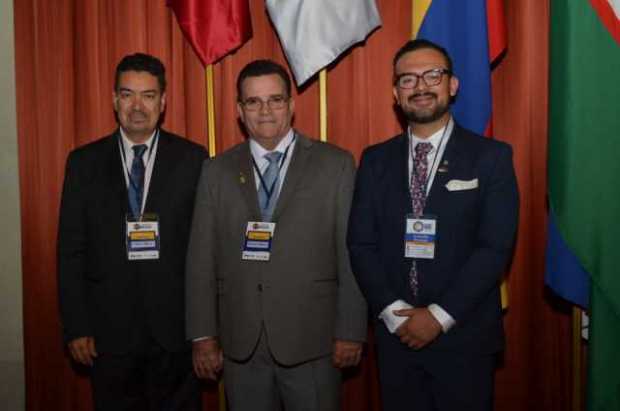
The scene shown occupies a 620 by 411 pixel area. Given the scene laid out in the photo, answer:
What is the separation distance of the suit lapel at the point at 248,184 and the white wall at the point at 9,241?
1.58 meters

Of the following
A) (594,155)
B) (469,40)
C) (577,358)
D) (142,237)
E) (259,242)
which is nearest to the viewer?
(259,242)

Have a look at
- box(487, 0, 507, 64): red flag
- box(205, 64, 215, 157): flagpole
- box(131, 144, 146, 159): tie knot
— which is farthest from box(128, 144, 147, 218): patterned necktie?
box(487, 0, 507, 64): red flag

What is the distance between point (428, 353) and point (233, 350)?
768mm

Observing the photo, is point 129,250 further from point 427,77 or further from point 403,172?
point 427,77

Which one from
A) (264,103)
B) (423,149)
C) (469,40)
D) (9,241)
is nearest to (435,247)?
(423,149)

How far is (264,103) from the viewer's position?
2434 millimetres

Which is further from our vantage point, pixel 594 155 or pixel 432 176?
pixel 594 155

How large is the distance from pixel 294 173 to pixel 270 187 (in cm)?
12

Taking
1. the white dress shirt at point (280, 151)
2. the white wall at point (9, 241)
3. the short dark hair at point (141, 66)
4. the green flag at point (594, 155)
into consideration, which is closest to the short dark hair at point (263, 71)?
the white dress shirt at point (280, 151)

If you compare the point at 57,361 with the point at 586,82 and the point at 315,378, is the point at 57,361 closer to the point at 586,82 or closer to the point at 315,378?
the point at 315,378

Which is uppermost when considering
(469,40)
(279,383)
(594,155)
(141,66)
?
(469,40)

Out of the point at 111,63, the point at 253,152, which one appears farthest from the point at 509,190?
the point at 111,63

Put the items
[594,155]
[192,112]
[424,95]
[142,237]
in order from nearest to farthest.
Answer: [424,95] < [142,237] < [594,155] < [192,112]

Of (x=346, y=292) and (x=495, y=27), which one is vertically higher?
(x=495, y=27)
